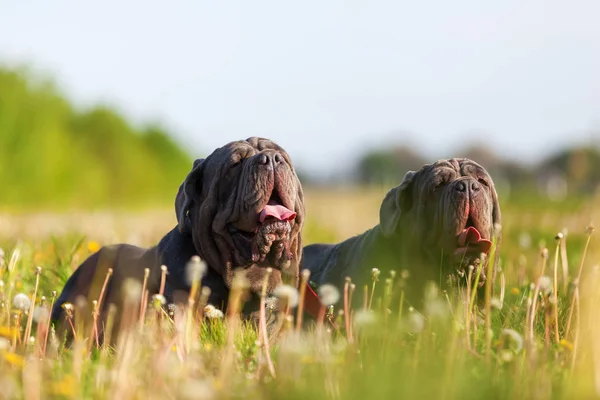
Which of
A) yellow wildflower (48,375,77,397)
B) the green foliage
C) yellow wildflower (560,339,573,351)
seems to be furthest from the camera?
the green foliage

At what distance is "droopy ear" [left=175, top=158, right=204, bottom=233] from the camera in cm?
460

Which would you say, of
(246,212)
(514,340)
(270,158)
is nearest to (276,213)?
(246,212)

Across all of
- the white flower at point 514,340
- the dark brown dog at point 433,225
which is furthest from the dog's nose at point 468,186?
the white flower at point 514,340

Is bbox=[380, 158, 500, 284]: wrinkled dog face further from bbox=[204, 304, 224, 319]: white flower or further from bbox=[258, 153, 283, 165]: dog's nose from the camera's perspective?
bbox=[204, 304, 224, 319]: white flower

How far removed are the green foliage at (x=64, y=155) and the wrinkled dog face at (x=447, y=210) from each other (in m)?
15.6

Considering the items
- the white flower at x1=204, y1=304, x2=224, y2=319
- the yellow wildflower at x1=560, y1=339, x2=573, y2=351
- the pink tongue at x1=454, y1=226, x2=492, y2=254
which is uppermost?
the pink tongue at x1=454, y1=226, x2=492, y2=254

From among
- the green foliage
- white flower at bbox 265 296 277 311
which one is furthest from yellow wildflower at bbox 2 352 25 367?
the green foliage

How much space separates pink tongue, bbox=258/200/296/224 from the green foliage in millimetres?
15836

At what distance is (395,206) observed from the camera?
5043 millimetres

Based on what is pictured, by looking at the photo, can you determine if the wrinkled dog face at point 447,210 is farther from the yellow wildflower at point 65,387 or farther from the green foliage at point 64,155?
the green foliage at point 64,155

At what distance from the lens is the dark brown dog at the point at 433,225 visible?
184 inches

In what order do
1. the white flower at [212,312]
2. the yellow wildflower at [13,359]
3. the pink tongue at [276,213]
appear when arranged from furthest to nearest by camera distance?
1. the pink tongue at [276,213]
2. the white flower at [212,312]
3. the yellow wildflower at [13,359]

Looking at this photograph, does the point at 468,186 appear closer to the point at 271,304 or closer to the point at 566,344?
the point at 271,304

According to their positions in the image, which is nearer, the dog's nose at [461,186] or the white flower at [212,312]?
the white flower at [212,312]
